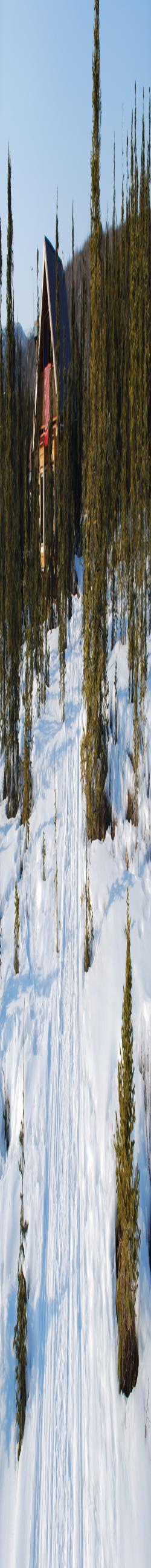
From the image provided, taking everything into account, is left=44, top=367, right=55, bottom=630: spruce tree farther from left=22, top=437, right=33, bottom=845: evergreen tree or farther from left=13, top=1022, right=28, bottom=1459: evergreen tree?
left=13, top=1022, right=28, bottom=1459: evergreen tree

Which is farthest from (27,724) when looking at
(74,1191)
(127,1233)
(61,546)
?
(127,1233)

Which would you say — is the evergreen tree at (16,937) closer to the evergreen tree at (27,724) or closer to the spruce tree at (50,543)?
the evergreen tree at (27,724)

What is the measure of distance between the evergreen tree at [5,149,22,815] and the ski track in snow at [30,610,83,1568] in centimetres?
77

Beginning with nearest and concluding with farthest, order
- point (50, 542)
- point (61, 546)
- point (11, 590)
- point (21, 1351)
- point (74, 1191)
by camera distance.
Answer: point (21, 1351), point (74, 1191), point (11, 590), point (61, 546), point (50, 542)

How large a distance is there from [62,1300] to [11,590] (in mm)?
1932

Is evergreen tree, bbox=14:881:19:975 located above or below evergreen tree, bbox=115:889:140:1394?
above

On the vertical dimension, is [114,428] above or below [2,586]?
above

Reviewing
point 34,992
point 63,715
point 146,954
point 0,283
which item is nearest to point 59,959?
point 34,992

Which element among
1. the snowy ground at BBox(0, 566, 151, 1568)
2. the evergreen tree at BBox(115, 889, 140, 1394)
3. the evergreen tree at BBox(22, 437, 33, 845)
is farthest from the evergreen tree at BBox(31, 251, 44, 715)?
the evergreen tree at BBox(115, 889, 140, 1394)

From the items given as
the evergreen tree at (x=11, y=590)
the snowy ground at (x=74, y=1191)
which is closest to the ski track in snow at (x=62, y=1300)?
the snowy ground at (x=74, y=1191)

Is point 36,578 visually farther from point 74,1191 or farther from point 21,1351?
point 21,1351

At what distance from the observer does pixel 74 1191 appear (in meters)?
1.39

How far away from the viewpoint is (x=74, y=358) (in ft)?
9.95

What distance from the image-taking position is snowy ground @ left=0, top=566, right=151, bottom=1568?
1.10 meters
